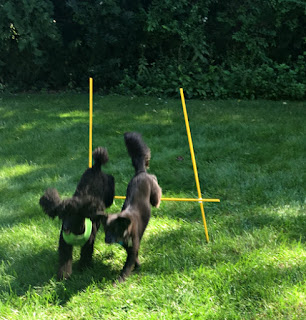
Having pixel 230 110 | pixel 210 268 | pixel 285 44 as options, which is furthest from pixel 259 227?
pixel 285 44

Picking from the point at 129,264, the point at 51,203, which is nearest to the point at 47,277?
the point at 129,264

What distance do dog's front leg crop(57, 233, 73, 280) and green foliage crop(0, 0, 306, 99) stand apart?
22.0ft

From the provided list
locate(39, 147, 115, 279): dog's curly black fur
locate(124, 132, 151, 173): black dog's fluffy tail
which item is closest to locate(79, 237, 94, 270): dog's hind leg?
locate(39, 147, 115, 279): dog's curly black fur

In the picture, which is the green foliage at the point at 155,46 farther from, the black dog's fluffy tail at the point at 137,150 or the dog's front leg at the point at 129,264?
the dog's front leg at the point at 129,264

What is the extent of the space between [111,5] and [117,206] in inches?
279

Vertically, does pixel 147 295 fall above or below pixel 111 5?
below

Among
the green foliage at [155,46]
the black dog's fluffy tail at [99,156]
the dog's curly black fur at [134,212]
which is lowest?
Answer: the dog's curly black fur at [134,212]

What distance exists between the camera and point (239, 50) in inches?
407

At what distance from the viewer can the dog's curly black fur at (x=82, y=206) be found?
245cm

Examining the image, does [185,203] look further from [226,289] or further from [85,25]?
[85,25]

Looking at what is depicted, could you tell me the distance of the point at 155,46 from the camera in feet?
Result: 35.2

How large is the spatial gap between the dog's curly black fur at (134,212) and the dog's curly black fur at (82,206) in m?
0.13

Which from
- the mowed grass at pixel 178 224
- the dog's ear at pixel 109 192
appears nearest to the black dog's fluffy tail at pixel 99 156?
the dog's ear at pixel 109 192

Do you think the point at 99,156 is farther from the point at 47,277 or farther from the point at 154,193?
the point at 47,277
